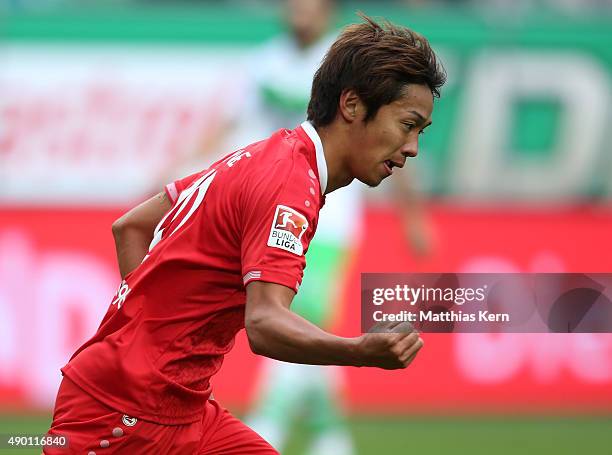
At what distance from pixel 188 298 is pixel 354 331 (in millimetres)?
5058

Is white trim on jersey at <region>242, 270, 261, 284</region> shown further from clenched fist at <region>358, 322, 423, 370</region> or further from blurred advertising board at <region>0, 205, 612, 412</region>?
blurred advertising board at <region>0, 205, 612, 412</region>

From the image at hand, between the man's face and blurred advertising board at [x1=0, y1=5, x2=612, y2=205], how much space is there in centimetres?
569

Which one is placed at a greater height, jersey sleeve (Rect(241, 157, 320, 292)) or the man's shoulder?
the man's shoulder

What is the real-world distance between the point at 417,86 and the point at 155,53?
6.12 meters

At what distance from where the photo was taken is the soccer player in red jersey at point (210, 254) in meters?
3.26

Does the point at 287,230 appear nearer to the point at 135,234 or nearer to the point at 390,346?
the point at 390,346

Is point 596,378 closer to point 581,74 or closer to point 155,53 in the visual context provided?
point 581,74

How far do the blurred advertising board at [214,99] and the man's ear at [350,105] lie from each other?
18.6 ft

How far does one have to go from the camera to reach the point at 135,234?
3.80 m

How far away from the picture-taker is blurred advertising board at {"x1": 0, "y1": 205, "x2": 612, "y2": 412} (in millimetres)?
8633

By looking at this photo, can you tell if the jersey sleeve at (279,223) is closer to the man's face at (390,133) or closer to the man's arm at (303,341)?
the man's arm at (303,341)

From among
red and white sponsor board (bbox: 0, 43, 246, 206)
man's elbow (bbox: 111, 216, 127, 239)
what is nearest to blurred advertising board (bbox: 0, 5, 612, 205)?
red and white sponsor board (bbox: 0, 43, 246, 206)

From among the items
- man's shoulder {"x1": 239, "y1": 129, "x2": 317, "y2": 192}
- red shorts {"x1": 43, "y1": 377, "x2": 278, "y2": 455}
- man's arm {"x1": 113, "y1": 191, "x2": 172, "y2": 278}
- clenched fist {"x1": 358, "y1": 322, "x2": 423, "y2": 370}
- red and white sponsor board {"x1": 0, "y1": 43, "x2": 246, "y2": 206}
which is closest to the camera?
clenched fist {"x1": 358, "y1": 322, "x2": 423, "y2": 370}

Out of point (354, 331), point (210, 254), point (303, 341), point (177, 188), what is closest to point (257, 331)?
point (303, 341)
